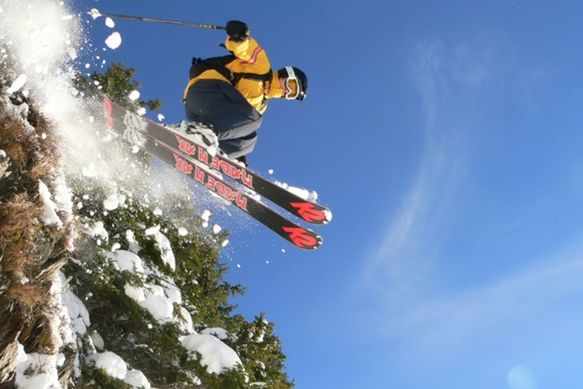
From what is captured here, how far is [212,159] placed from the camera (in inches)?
283

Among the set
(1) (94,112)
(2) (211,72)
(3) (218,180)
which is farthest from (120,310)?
(2) (211,72)

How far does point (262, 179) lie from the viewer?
720 cm

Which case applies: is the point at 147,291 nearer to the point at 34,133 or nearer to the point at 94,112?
the point at 94,112

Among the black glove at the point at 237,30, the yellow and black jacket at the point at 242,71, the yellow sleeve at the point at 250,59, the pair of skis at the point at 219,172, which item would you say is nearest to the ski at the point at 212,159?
the pair of skis at the point at 219,172

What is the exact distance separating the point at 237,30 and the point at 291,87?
4.47 ft

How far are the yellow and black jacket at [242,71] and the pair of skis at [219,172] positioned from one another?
85cm

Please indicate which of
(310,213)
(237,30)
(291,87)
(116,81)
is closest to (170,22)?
(237,30)

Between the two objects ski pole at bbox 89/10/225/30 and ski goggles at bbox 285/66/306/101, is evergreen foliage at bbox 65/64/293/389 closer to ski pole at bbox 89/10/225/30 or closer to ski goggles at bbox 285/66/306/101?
ski pole at bbox 89/10/225/30

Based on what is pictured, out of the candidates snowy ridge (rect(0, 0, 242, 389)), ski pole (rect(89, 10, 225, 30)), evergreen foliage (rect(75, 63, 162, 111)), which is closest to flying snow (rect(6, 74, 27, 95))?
snowy ridge (rect(0, 0, 242, 389))

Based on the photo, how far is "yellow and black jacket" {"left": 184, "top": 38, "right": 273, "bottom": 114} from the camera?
7.39 meters

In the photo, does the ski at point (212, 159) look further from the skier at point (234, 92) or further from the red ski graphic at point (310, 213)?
the skier at point (234, 92)

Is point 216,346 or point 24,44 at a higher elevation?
point 24,44

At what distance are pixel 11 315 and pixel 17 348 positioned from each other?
225mm

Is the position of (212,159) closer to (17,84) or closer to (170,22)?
(170,22)
